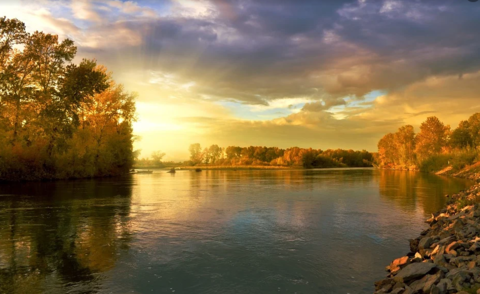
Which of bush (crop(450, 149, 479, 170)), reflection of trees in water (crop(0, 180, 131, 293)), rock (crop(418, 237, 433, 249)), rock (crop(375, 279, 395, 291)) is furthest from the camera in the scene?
bush (crop(450, 149, 479, 170))

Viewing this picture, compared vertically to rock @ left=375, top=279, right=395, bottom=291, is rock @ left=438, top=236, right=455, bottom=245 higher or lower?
higher

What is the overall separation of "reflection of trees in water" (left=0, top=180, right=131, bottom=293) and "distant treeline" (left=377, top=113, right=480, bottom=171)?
300ft

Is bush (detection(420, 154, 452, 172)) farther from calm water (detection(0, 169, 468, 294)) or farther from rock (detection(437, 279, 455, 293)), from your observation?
rock (detection(437, 279, 455, 293))

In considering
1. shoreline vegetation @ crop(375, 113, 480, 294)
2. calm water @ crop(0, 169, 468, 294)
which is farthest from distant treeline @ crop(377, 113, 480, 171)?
calm water @ crop(0, 169, 468, 294)

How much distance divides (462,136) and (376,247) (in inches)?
5515

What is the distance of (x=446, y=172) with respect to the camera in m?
92.4

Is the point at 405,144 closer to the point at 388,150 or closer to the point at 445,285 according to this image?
the point at 388,150

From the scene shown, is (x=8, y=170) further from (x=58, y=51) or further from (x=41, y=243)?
(x=41, y=243)

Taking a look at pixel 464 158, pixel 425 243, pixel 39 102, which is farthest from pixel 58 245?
pixel 464 158

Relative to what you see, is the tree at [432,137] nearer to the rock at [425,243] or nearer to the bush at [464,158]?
the bush at [464,158]

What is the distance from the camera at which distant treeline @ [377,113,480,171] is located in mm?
102688

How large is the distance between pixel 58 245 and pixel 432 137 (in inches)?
6163

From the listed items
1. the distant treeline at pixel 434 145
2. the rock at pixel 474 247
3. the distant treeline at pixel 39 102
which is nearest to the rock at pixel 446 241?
the rock at pixel 474 247

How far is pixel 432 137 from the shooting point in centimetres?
14112
